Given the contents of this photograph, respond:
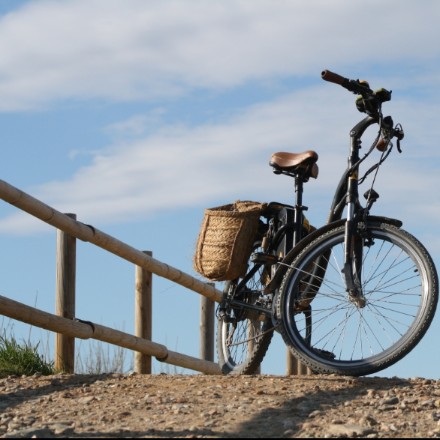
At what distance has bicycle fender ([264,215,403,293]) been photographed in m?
6.47

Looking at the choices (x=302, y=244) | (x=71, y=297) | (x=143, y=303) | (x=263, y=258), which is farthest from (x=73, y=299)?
(x=302, y=244)

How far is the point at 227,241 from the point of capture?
24.1ft

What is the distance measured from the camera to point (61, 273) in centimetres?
865

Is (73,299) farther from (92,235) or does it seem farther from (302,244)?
(302,244)

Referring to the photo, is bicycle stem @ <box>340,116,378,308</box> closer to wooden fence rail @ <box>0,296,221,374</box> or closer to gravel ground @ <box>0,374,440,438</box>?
gravel ground @ <box>0,374,440,438</box>

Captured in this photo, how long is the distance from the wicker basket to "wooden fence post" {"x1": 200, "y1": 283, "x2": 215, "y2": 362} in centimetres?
434

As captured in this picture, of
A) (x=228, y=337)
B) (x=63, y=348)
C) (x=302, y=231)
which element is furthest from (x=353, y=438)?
(x=63, y=348)

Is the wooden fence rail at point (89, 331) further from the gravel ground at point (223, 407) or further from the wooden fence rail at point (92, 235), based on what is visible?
the gravel ground at point (223, 407)

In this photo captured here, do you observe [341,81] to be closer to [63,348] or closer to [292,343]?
[292,343]

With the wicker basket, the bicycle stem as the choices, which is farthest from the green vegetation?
the bicycle stem

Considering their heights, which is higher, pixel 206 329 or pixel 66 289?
pixel 66 289

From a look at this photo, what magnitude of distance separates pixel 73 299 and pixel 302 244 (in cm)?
259

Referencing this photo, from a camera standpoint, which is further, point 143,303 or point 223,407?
point 143,303

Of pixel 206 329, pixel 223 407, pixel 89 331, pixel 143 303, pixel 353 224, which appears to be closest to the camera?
pixel 223 407
